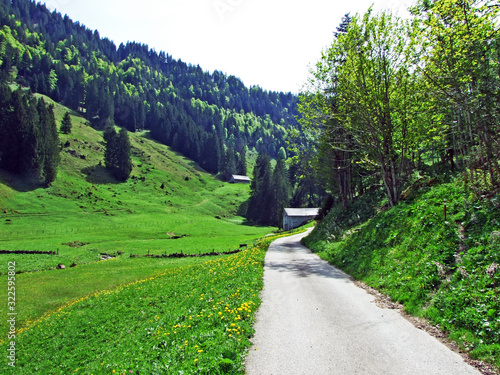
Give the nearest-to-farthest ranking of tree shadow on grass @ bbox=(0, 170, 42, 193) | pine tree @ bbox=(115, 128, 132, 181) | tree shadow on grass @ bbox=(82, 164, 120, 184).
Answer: tree shadow on grass @ bbox=(0, 170, 42, 193), tree shadow on grass @ bbox=(82, 164, 120, 184), pine tree @ bbox=(115, 128, 132, 181)

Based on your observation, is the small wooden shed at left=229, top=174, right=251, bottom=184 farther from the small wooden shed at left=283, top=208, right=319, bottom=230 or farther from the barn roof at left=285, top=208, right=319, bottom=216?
the small wooden shed at left=283, top=208, right=319, bottom=230

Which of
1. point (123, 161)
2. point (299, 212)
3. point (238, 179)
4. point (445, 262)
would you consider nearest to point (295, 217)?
point (299, 212)

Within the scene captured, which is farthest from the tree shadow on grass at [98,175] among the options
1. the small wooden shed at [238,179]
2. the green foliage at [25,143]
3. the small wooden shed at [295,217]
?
the small wooden shed at [295,217]

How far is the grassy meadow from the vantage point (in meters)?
24.1

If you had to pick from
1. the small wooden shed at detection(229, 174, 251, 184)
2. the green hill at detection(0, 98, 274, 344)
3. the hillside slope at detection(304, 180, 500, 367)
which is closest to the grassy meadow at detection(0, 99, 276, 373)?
the green hill at detection(0, 98, 274, 344)

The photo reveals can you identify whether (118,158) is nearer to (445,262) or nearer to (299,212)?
(299,212)

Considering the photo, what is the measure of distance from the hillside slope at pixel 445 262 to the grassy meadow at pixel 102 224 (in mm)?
6368

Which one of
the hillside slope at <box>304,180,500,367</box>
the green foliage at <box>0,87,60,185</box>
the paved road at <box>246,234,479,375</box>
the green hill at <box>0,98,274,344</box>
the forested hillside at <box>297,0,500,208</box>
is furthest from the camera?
the green foliage at <box>0,87,60,185</box>

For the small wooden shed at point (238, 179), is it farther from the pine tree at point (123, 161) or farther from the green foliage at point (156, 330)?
the green foliage at point (156, 330)

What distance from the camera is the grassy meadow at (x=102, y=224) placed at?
2406 centimetres

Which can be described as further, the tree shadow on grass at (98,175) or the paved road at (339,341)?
the tree shadow on grass at (98,175)

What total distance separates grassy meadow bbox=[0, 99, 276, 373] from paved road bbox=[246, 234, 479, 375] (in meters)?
1.56

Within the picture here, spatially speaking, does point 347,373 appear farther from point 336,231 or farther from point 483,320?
point 336,231

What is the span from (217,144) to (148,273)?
15285 centimetres
